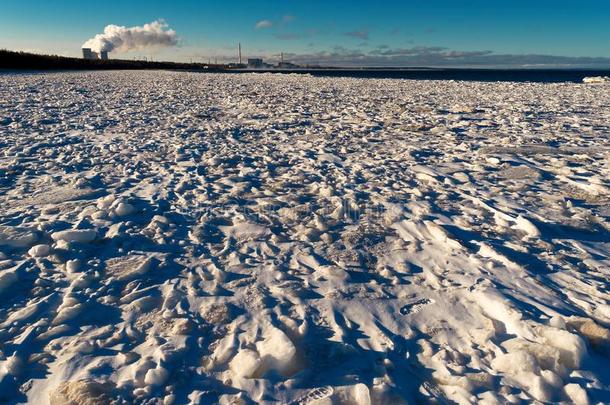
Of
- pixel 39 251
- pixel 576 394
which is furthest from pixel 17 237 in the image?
pixel 576 394

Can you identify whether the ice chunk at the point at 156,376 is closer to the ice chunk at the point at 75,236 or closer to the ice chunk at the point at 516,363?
the ice chunk at the point at 516,363

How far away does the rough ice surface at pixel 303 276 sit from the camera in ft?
6.57

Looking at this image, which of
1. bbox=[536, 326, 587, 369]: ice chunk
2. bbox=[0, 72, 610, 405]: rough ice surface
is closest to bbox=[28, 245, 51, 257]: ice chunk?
bbox=[0, 72, 610, 405]: rough ice surface

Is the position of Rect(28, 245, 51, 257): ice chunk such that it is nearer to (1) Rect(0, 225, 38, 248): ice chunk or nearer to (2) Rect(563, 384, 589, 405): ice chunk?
(1) Rect(0, 225, 38, 248): ice chunk

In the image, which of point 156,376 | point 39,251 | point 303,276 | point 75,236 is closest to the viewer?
point 156,376

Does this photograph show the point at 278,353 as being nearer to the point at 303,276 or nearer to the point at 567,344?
the point at 303,276

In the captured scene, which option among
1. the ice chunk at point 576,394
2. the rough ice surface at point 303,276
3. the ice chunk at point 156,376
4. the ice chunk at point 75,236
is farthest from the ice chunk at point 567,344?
the ice chunk at point 75,236

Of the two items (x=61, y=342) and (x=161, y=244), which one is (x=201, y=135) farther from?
(x=61, y=342)

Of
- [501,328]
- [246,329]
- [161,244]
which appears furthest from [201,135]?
[501,328]

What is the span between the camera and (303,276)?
2.96 m

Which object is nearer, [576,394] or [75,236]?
[576,394]

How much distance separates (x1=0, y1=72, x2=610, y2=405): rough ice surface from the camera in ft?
6.57

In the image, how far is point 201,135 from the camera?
7.86 m

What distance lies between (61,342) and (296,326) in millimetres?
1324
